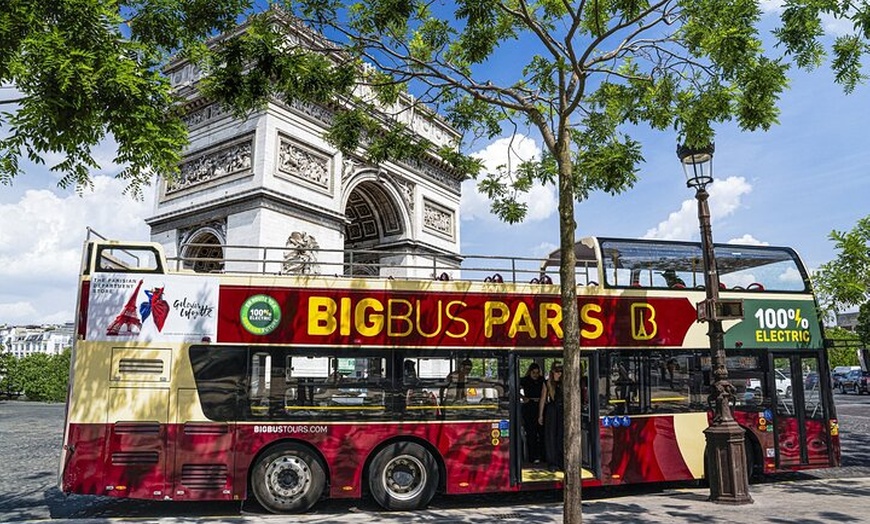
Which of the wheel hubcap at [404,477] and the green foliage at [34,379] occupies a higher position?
the green foliage at [34,379]

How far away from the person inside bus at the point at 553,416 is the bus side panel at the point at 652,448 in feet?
2.27

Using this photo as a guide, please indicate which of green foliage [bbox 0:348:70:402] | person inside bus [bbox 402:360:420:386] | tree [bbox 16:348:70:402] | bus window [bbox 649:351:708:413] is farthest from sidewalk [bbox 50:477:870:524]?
green foliage [bbox 0:348:70:402]

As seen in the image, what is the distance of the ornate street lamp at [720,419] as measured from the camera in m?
8.80

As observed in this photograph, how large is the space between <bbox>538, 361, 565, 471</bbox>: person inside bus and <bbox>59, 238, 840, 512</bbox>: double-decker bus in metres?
0.25

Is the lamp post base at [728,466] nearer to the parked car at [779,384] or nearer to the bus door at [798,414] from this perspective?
the parked car at [779,384]

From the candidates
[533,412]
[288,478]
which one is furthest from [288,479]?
[533,412]

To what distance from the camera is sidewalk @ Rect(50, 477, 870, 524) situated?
7965 mm

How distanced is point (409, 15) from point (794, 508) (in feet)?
26.3

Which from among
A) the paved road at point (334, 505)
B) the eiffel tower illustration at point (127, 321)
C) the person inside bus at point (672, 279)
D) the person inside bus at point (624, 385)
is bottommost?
the paved road at point (334, 505)

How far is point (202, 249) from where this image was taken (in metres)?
24.6

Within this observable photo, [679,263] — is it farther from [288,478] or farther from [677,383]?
[288,478]

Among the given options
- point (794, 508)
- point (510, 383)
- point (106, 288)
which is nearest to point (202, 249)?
point (106, 288)

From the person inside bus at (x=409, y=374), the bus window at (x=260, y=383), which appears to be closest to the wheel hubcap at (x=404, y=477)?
the person inside bus at (x=409, y=374)

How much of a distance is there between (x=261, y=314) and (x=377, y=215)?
21.4 metres
